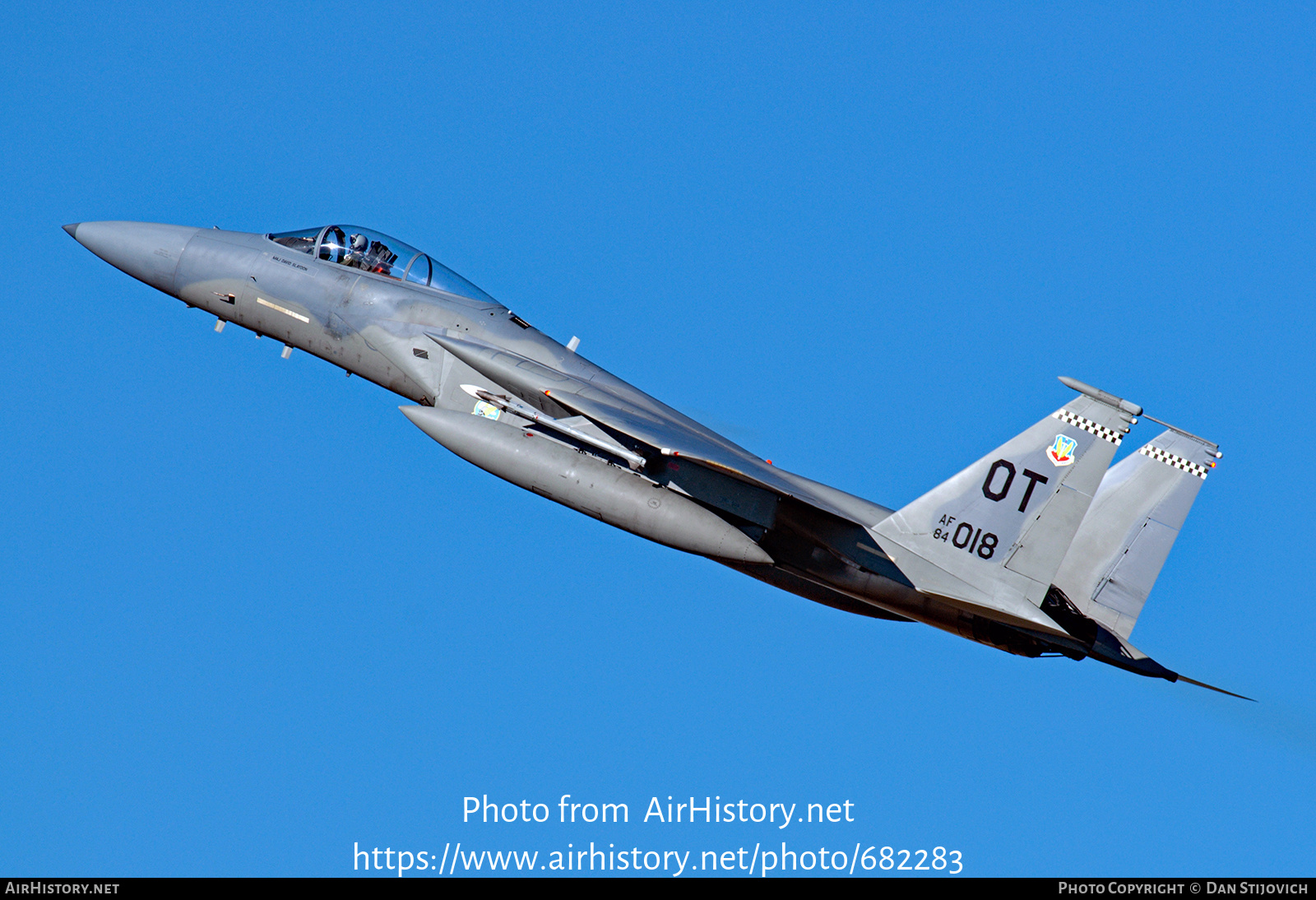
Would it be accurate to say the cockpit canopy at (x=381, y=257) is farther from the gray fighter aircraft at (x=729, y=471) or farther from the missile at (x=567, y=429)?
the missile at (x=567, y=429)

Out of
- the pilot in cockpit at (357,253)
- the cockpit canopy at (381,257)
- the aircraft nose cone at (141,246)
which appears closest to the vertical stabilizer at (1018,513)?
the cockpit canopy at (381,257)

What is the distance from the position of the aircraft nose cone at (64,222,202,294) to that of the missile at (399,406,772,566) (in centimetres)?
465

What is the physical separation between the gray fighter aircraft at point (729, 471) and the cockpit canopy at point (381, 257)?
0.02 m

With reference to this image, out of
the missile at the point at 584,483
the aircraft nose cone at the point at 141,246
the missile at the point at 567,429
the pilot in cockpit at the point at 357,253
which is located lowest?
the missile at the point at 584,483

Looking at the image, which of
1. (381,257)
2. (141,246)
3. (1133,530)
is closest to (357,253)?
(381,257)

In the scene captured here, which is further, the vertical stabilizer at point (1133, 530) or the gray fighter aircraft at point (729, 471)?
the vertical stabilizer at point (1133, 530)

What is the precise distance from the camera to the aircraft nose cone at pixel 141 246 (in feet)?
48.9

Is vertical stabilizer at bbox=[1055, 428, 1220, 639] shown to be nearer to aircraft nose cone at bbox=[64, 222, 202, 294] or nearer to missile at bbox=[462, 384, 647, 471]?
missile at bbox=[462, 384, 647, 471]

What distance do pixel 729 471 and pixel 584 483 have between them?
1.60 meters

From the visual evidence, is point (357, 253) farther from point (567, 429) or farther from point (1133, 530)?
point (1133, 530)

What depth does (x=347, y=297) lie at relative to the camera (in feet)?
46.8

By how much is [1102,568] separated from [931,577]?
2803 millimetres
